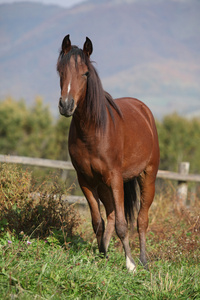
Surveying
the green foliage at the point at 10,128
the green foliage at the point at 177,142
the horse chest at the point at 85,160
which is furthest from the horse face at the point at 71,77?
the green foliage at the point at 177,142

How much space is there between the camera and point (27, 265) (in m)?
3.24

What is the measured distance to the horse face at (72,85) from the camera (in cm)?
358

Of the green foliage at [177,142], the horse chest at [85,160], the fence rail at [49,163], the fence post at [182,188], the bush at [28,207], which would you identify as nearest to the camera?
the horse chest at [85,160]

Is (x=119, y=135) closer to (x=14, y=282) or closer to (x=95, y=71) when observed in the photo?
(x=95, y=71)

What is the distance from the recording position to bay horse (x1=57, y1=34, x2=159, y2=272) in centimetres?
381

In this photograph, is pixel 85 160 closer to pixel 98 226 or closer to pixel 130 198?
pixel 98 226

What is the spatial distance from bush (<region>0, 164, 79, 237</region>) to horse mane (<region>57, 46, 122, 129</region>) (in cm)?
145

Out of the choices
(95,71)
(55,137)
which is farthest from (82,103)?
(55,137)

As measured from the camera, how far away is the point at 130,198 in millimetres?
5281

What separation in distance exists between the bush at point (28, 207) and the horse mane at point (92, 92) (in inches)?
57.1

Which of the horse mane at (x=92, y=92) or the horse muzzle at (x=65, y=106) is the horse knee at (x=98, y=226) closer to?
the horse mane at (x=92, y=92)

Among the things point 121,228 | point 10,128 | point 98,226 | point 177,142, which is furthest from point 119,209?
point 177,142

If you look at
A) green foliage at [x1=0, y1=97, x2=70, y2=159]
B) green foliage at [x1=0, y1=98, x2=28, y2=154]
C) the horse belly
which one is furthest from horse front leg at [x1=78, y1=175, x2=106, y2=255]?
green foliage at [x1=0, y1=98, x2=28, y2=154]

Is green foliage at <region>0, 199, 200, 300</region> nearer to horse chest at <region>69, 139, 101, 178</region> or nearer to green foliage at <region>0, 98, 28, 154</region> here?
horse chest at <region>69, 139, 101, 178</region>
